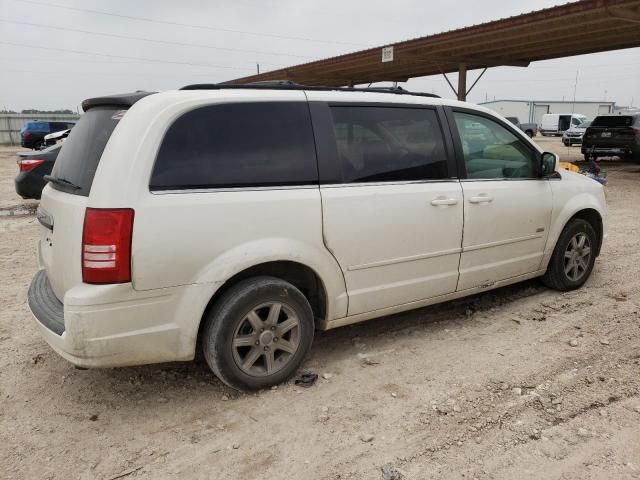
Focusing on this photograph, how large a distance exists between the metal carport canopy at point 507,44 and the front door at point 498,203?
8.39 meters

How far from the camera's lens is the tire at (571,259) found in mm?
4629

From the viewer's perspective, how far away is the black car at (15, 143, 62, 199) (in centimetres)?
866

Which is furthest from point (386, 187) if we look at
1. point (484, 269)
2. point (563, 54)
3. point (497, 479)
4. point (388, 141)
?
point (563, 54)

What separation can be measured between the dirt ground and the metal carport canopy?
9658 millimetres

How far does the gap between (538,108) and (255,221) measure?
218 feet

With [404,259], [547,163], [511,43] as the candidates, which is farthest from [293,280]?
[511,43]

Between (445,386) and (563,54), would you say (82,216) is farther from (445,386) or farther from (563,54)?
(563,54)

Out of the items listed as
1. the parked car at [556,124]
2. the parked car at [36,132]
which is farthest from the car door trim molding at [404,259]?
the parked car at [556,124]

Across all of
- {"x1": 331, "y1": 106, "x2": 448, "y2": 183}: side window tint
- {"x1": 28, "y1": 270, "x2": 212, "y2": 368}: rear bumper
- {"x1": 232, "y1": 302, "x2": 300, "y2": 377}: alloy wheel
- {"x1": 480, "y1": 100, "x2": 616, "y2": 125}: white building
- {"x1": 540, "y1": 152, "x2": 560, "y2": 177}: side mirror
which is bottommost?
{"x1": 232, "y1": 302, "x2": 300, "y2": 377}: alloy wheel

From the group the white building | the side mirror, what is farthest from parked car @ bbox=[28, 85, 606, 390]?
the white building

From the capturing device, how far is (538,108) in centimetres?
6178

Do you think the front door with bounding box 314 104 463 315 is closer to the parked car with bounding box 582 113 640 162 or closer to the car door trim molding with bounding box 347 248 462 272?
the car door trim molding with bounding box 347 248 462 272

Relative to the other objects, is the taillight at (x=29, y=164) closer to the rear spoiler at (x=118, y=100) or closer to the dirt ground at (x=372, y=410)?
the dirt ground at (x=372, y=410)

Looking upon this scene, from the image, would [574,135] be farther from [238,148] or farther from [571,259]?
[238,148]
